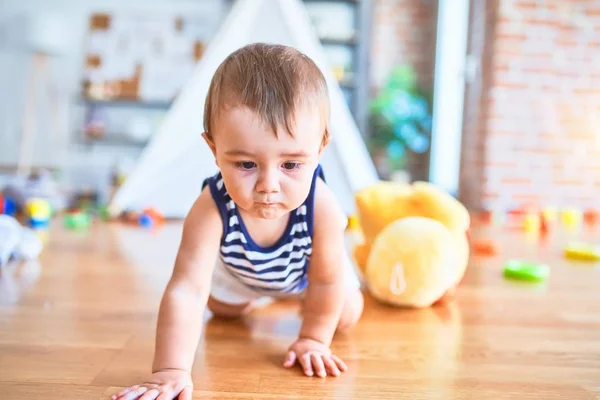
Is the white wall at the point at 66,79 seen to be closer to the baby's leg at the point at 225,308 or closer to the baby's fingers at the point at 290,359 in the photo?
the baby's leg at the point at 225,308

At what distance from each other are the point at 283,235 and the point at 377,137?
123 inches

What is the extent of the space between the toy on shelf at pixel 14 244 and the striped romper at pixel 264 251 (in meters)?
0.72

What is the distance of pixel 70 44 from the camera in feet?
14.3

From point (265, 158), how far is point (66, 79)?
4250 millimetres

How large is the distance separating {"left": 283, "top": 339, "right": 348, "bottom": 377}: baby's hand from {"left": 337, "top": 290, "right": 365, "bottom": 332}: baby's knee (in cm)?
13

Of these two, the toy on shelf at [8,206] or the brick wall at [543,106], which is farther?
the brick wall at [543,106]

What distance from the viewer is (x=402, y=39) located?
13.6 ft

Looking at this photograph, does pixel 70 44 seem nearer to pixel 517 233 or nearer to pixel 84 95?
pixel 84 95

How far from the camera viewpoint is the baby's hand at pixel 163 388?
0.64 m

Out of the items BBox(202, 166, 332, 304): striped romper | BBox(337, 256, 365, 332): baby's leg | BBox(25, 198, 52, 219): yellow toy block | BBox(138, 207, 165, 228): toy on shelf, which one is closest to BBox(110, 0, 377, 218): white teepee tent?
BBox(138, 207, 165, 228): toy on shelf

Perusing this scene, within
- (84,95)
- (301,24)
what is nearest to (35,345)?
(301,24)

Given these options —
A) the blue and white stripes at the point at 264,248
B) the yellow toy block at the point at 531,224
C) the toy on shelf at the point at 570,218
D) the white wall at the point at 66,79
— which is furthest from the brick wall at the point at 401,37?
the blue and white stripes at the point at 264,248

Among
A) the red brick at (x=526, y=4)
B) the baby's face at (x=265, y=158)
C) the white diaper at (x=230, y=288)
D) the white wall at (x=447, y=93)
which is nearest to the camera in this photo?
the baby's face at (x=265, y=158)

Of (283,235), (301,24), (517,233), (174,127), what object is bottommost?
(517,233)
